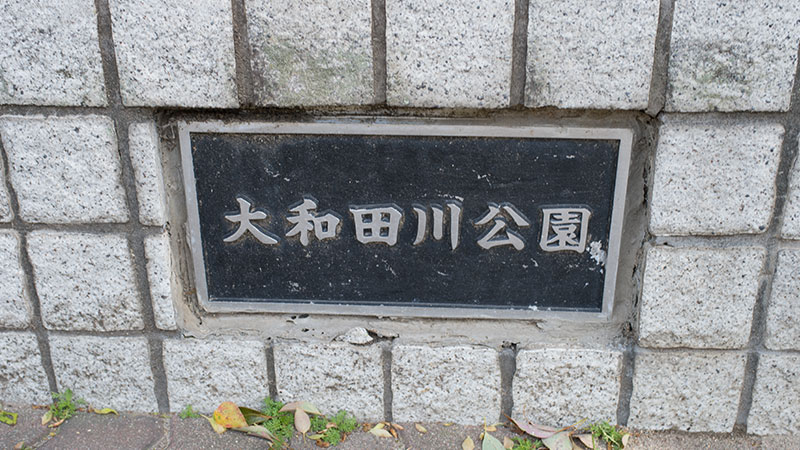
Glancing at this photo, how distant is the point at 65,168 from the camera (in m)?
1.56

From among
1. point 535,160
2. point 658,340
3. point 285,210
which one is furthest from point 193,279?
point 658,340

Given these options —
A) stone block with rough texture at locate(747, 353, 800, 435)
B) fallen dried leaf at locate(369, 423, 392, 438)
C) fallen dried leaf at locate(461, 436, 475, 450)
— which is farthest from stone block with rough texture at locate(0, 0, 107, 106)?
stone block with rough texture at locate(747, 353, 800, 435)

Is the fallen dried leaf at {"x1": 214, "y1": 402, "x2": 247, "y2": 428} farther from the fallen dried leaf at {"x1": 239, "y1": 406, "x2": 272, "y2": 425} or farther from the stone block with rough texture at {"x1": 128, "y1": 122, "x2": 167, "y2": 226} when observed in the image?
the stone block with rough texture at {"x1": 128, "y1": 122, "x2": 167, "y2": 226}

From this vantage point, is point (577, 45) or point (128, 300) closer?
point (577, 45)

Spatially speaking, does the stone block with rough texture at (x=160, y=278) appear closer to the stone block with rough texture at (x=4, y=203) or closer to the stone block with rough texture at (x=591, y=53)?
the stone block with rough texture at (x=4, y=203)

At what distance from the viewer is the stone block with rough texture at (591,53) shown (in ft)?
4.45

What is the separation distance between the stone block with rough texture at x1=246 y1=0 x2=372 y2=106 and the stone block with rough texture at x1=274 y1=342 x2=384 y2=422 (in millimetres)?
773

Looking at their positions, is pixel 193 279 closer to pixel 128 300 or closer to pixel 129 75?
pixel 128 300

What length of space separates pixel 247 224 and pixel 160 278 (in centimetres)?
32

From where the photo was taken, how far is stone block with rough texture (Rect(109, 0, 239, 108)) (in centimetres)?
141

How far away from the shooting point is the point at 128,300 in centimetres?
168

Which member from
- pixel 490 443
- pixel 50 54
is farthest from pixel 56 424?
pixel 490 443

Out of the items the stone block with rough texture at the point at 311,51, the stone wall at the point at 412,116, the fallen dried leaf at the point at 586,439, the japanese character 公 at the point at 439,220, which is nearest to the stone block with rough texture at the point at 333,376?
the stone wall at the point at 412,116

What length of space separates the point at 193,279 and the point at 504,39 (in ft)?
3.95
